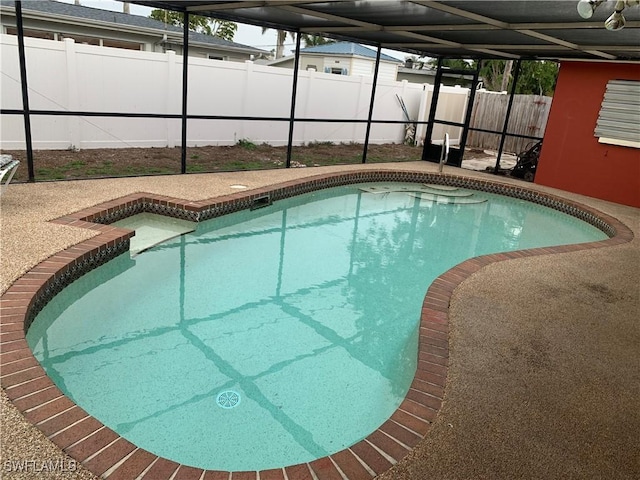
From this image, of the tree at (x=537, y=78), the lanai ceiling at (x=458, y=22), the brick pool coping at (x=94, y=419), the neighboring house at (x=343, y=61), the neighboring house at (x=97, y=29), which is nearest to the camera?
the brick pool coping at (x=94, y=419)

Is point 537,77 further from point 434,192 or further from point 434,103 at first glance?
point 434,192

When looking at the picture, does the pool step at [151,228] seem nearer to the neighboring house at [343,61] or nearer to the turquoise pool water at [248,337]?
the turquoise pool water at [248,337]

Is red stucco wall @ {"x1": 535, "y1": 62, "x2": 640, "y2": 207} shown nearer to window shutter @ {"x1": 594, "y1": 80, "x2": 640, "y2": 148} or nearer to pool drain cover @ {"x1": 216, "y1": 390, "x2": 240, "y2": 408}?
window shutter @ {"x1": 594, "y1": 80, "x2": 640, "y2": 148}

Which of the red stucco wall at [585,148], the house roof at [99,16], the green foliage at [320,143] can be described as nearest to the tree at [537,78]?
the green foliage at [320,143]

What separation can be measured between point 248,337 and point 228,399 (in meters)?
0.75

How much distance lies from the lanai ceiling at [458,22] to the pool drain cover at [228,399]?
398 cm

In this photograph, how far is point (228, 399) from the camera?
9.46ft

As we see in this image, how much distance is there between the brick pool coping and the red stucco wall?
4.46 metres

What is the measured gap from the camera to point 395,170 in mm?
9641

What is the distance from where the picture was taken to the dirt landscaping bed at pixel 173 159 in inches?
305

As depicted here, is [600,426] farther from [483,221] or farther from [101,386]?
[483,221]

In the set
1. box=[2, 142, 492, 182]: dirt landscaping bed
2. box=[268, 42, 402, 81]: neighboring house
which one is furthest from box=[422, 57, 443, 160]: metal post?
box=[268, 42, 402, 81]: neighboring house

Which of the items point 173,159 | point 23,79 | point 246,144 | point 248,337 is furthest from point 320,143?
point 248,337

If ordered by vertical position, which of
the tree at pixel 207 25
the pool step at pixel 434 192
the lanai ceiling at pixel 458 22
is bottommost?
the pool step at pixel 434 192
